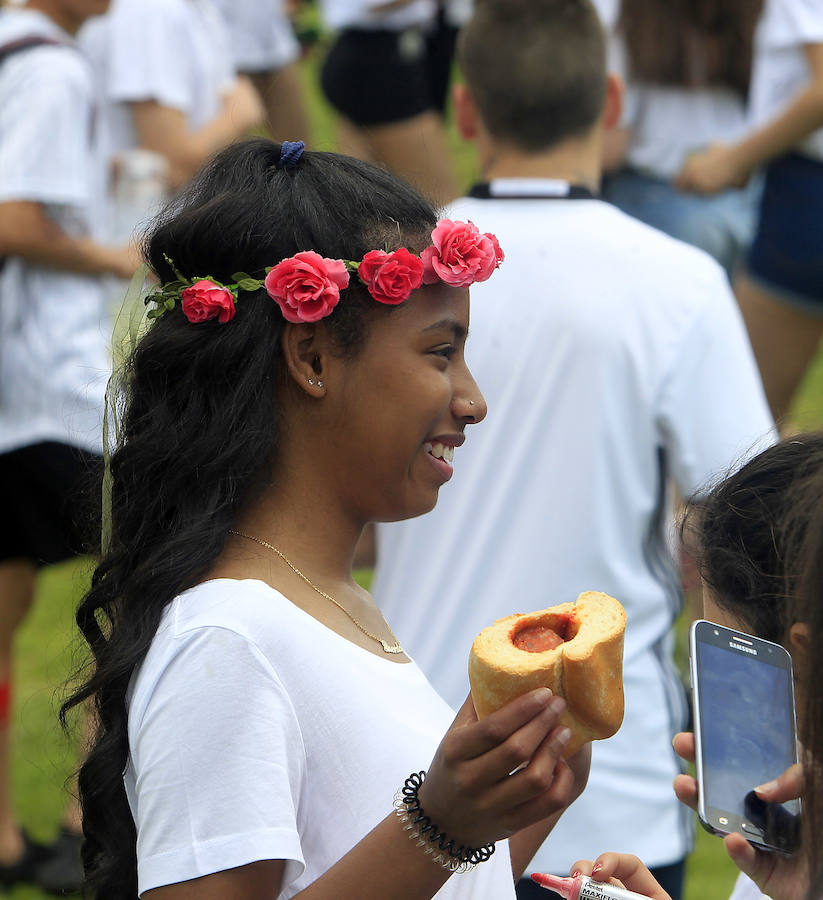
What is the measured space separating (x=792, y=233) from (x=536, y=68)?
1.92 metres

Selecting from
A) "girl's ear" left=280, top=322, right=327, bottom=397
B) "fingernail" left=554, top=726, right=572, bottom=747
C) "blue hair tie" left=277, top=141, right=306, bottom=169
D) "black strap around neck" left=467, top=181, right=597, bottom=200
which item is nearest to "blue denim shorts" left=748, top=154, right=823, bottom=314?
"black strap around neck" left=467, top=181, right=597, bottom=200

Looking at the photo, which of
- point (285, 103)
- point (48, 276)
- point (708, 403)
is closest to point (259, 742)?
point (708, 403)

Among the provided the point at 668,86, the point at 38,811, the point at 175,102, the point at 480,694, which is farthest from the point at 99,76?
the point at 480,694

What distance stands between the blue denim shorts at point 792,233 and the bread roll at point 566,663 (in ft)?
10.8

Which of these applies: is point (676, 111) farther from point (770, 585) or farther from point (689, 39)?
point (770, 585)

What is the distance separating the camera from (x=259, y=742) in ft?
5.47

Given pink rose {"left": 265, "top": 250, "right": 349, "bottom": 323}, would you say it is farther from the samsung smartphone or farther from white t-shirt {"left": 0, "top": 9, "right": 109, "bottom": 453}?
white t-shirt {"left": 0, "top": 9, "right": 109, "bottom": 453}

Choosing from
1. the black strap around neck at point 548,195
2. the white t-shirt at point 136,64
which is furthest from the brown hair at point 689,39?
the black strap around neck at point 548,195

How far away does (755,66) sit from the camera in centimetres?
472

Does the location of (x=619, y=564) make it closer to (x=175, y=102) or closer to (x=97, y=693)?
(x=97, y=693)

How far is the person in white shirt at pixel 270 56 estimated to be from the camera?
6.31 meters

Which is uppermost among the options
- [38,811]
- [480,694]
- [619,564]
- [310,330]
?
[310,330]

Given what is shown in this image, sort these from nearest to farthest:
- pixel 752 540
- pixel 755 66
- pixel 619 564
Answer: pixel 752 540 → pixel 619 564 → pixel 755 66

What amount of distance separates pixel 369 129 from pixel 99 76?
203 centimetres
